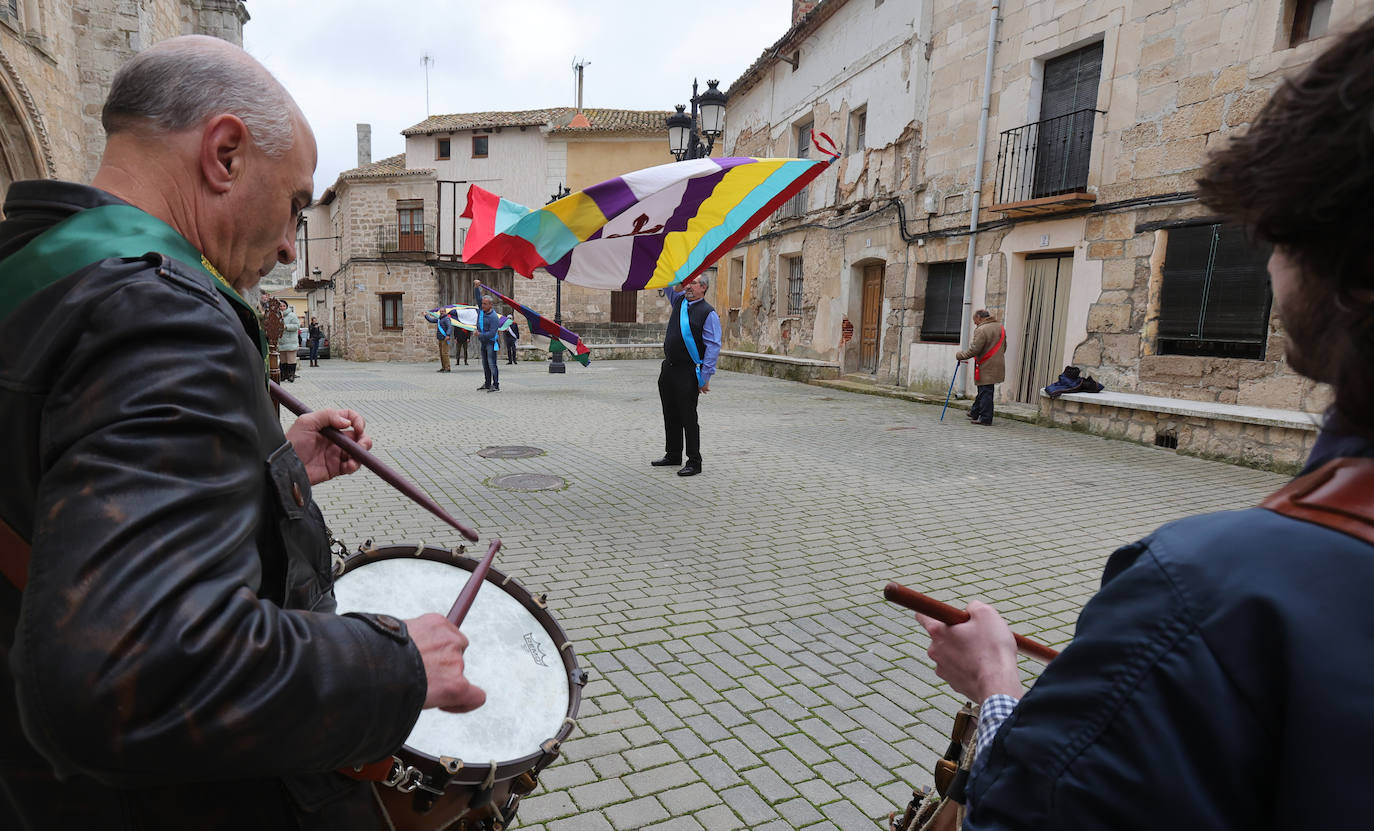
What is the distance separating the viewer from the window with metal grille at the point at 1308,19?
337 inches

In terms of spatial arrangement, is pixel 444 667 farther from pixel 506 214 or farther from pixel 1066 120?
pixel 1066 120

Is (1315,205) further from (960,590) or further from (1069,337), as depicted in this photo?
(1069,337)

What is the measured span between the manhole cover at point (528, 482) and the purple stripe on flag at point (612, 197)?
2.49 meters

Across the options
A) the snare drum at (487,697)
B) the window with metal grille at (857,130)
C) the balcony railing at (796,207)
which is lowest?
the snare drum at (487,697)

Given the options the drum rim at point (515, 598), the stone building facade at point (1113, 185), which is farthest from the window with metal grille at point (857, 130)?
the drum rim at point (515, 598)

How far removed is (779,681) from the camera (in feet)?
11.4

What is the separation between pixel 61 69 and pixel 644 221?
10.6 meters

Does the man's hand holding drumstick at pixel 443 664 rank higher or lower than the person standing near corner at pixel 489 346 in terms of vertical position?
A: higher

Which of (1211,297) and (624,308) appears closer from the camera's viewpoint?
(1211,297)

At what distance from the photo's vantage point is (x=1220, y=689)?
2.10ft

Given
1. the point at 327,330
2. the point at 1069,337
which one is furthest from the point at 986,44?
the point at 327,330

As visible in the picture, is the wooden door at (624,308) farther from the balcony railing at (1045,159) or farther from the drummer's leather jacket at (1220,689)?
the drummer's leather jacket at (1220,689)

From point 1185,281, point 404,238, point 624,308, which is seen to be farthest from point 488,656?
point 404,238

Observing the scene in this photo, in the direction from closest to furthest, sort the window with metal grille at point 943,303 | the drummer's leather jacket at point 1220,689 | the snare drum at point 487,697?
the drummer's leather jacket at point 1220,689 → the snare drum at point 487,697 → the window with metal grille at point 943,303
